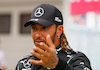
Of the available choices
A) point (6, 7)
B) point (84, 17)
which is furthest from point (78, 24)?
point (6, 7)

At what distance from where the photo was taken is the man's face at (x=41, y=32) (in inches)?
105

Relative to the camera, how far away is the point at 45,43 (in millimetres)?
2678

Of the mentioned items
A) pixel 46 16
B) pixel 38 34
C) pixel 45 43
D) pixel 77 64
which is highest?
pixel 46 16

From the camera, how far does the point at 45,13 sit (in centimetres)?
285

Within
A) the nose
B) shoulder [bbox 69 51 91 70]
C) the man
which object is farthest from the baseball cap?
shoulder [bbox 69 51 91 70]

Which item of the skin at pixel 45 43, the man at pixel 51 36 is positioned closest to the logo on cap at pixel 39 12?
the man at pixel 51 36

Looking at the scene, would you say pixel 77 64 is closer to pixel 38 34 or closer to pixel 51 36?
pixel 51 36

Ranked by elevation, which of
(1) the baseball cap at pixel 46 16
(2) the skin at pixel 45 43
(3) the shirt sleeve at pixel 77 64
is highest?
(1) the baseball cap at pixel 46 16

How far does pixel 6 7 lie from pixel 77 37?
477cm

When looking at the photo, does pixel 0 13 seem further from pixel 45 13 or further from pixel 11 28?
pixel 45 13

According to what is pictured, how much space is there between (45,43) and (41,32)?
14 cm

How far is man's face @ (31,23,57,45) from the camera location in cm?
267

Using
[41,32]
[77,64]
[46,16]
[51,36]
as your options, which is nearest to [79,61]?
[77,64]

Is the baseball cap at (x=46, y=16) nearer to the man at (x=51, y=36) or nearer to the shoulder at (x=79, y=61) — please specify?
the man at (x=51, y=36)
